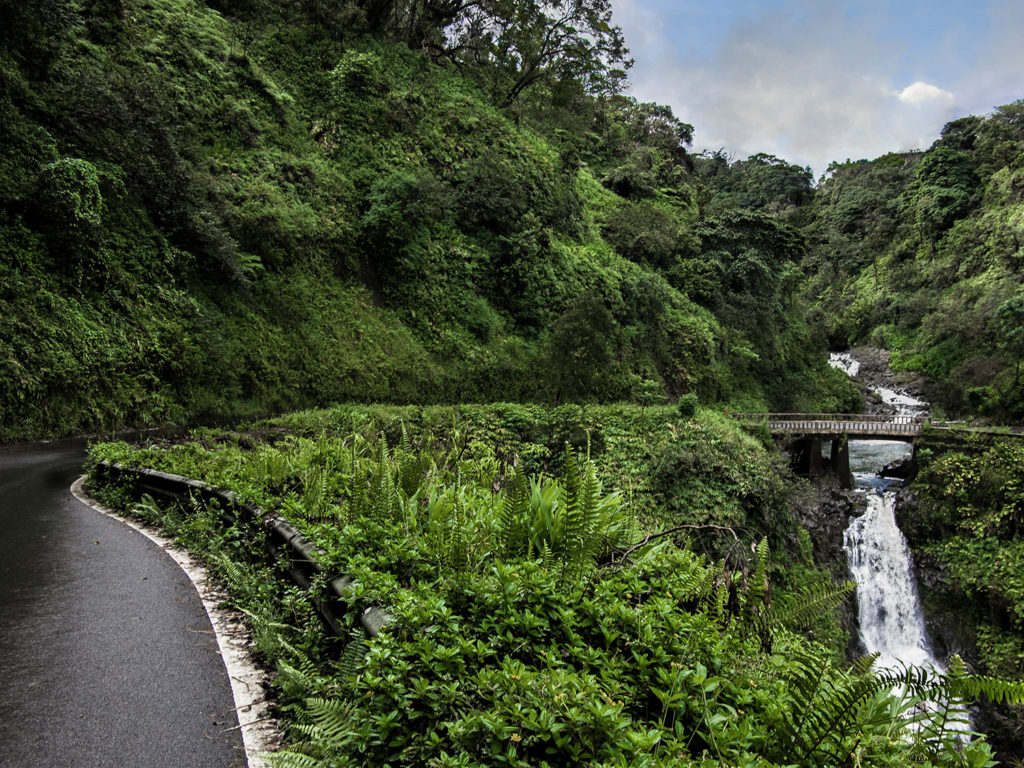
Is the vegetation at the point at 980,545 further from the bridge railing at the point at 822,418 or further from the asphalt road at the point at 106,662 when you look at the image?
the asphalt road at the point at 106,662

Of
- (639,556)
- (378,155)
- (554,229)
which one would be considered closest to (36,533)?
(639,556)

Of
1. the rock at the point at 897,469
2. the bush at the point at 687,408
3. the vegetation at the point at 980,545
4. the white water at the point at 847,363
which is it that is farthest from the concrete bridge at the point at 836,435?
the white water at the point at 847,363

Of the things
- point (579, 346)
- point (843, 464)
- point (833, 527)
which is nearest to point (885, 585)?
point (833, 527)

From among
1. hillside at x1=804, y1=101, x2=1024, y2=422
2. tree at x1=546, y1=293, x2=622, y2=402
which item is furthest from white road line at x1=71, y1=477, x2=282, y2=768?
hillside at x1=804, y1=101, x2=1024, y2=422

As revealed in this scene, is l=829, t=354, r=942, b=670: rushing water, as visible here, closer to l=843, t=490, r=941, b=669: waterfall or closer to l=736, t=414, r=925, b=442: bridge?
l=843, t=490, r=941, b=669: waterfall

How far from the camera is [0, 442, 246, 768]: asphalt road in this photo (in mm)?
2484

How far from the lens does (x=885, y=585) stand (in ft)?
59.1

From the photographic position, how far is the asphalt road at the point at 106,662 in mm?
2484

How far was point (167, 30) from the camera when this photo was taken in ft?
68.5

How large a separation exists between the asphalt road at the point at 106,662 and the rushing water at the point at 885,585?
1739 centimetres

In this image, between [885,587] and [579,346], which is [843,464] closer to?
[885,587]

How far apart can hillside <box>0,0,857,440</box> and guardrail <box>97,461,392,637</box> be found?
6.60 meters

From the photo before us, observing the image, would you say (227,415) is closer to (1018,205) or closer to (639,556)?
(639,556)

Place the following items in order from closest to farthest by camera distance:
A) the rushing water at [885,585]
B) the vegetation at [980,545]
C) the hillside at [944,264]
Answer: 1. the vegetation at [980,545]
2. the rushing water at [885,585]
3. the hillside at [944,264]
